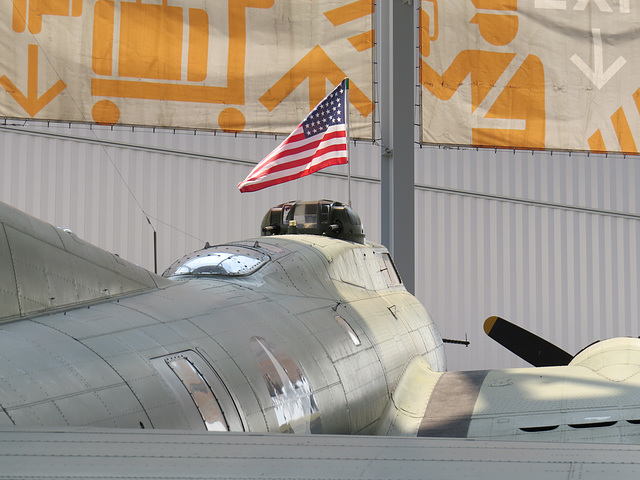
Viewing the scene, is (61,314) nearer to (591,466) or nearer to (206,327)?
(206,327)

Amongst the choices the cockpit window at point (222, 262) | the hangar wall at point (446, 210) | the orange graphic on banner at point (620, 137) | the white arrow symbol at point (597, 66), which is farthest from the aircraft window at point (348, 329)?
the hangar wall at point (446, 210)

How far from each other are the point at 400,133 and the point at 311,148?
1.55 meters

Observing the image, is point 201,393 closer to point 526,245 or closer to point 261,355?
point 261,355

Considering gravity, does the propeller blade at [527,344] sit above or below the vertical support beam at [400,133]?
below

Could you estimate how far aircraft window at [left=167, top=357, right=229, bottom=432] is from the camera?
374 centimetres

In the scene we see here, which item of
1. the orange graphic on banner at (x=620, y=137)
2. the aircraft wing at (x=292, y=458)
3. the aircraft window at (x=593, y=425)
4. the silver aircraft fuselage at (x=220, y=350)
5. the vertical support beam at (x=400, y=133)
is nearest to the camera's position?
the aircraft wing at (x=292, y=458)

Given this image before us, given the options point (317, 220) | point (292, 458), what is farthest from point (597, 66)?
point (292, 458)

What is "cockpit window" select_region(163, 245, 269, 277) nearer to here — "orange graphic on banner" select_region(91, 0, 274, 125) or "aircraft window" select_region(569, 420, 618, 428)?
"aircraft window" select_region(569, 420, 618, 428)

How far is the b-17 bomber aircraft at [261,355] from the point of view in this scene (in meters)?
3.30

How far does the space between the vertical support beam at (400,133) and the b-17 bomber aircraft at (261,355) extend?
2.00 metres

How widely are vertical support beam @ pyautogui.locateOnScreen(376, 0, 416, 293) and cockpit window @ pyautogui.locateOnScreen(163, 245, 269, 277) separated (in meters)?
4.77

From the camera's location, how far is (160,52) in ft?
38.8

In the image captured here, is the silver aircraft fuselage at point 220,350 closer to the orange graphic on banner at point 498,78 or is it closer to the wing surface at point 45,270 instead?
the wing surface at point 45,270

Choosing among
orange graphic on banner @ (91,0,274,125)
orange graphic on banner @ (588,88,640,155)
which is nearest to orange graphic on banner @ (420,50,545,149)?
orange graphic on banner @ (588,88,640,155)
